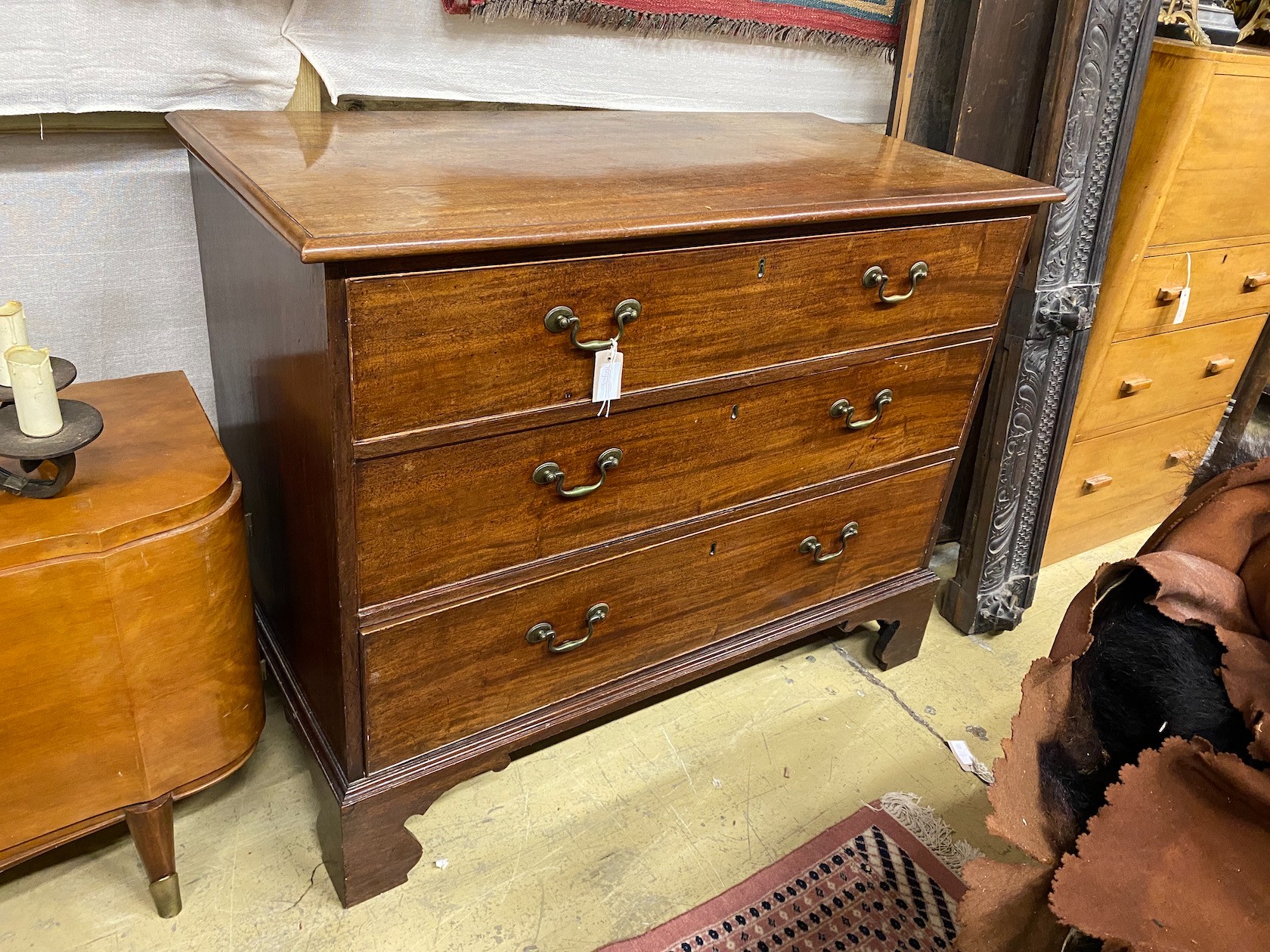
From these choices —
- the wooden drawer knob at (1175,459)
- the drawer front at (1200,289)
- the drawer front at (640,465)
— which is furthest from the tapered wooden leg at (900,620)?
the wooden drawer knob at (1175,459)

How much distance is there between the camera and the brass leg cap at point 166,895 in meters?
1.33

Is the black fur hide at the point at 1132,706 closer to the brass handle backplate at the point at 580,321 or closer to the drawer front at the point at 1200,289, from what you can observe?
the brass handle backplate at the point at 580,321

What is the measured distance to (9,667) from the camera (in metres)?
1.09

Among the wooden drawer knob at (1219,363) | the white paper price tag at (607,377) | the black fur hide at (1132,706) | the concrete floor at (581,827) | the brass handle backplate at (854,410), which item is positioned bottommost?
the concrete floor at (581,827)

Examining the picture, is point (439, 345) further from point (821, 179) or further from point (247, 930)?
point (247, 930)

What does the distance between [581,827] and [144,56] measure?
1308mm

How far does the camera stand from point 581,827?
1562mm

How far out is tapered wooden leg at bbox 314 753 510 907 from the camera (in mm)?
1349

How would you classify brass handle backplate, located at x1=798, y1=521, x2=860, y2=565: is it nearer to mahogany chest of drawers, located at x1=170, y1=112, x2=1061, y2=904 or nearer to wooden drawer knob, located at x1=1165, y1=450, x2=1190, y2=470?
mahogany chest of drawers, located at x1=170, y1=112, x2=1061, y2=904

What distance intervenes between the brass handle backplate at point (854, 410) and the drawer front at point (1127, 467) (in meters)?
0.83

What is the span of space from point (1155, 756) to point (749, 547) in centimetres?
72

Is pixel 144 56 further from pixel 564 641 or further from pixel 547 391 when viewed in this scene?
pixel 564 641

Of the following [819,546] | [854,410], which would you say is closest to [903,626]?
[819,546]

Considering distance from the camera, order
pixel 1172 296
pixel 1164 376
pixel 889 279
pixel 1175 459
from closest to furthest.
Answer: pixel 889 279, pixel 1172 296, pixel 1164 376, pixel 1175 459
